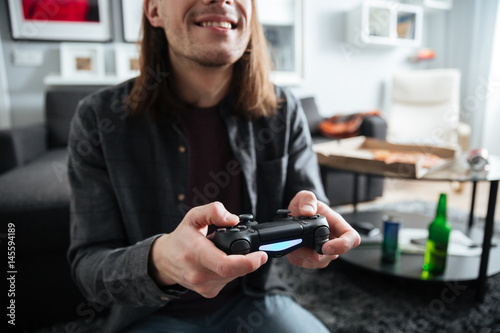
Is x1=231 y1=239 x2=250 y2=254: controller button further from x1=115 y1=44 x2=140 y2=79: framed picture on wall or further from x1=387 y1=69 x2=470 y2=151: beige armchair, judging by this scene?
x1=387 y1=69 x2=470 y2=151: beige armchair

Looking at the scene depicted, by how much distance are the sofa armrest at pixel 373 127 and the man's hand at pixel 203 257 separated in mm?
1908

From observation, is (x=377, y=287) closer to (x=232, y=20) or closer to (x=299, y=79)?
(x=232, y=20)

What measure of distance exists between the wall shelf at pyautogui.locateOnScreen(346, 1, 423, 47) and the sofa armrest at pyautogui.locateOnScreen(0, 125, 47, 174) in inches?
97.9

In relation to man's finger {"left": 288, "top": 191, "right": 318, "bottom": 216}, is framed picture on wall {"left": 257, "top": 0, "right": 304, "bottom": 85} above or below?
above

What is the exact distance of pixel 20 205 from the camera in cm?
93

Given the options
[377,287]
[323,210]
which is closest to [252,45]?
[323,210]

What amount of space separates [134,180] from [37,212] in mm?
530

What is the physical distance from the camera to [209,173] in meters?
0.62

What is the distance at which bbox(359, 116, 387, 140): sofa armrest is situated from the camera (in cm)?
207

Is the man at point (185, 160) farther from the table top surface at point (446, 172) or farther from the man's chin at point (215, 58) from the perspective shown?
the table top surface at point (446, 172)

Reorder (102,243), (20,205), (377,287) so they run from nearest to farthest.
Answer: (102,243)
(20,205)
(377,287)

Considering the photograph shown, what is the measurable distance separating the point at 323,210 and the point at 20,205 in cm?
91

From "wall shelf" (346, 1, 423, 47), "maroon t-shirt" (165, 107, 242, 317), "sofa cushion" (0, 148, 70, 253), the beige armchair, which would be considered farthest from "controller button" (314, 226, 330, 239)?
"wall shelf" (346, 1, 423, 47)

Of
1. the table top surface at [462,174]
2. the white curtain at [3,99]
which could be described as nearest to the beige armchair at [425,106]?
the table top surface at [462,174]
